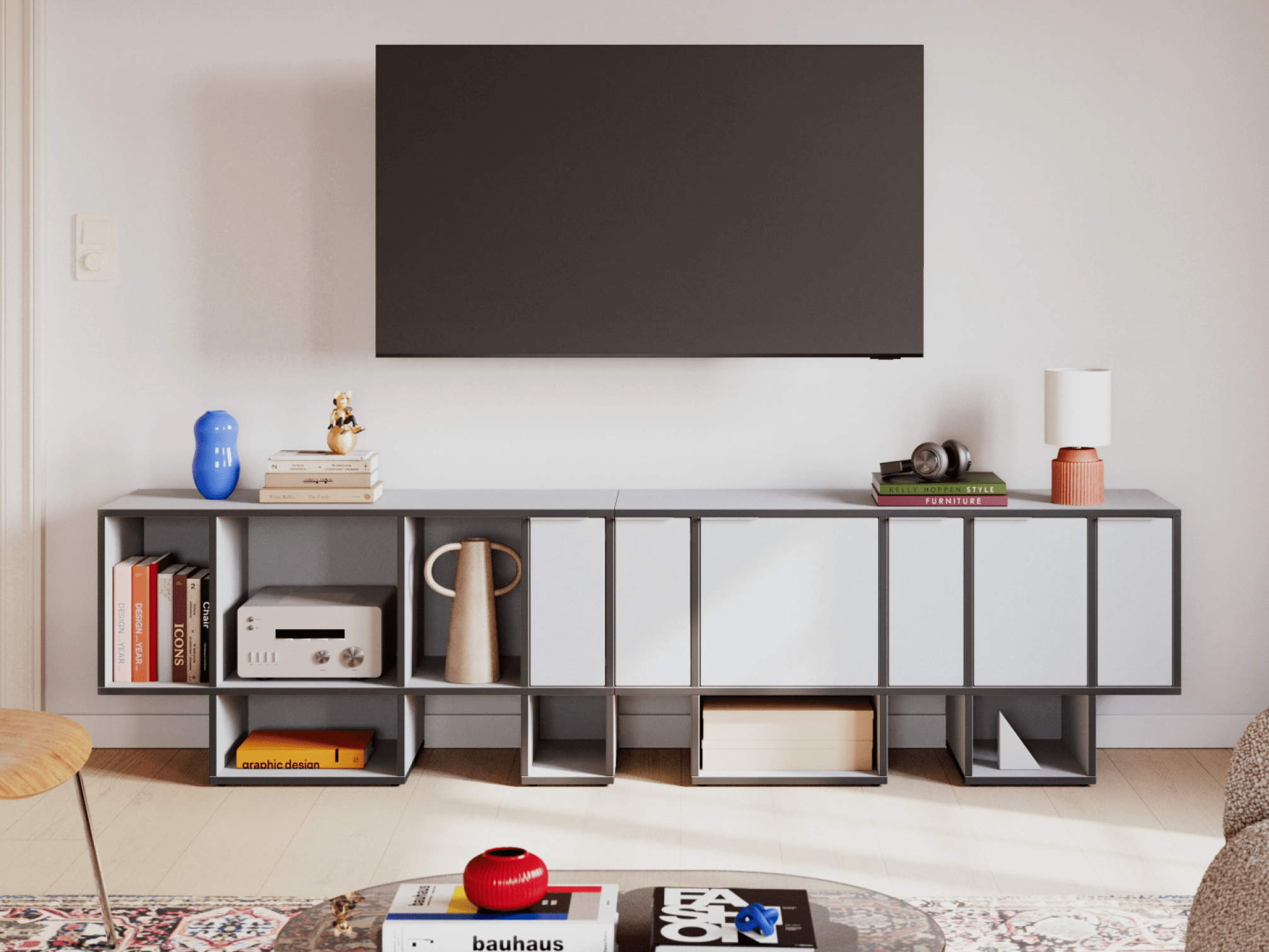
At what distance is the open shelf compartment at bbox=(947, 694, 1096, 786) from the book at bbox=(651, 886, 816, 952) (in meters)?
1.57

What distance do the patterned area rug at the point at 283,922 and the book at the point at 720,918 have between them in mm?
725

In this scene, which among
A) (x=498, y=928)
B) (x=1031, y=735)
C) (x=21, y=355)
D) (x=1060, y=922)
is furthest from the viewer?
(x=1031, y=735)

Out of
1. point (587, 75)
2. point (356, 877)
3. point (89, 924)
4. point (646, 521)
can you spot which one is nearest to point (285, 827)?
point (356, 877)

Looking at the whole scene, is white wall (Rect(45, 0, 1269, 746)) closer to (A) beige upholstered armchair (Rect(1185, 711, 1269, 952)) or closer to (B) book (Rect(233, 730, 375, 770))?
(B) book (Rect(233, 730, 375, 770))

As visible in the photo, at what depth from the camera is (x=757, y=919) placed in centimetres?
160

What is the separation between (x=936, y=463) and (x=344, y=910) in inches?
76.5

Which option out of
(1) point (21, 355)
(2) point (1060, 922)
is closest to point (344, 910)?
(2) point (1060, 922)

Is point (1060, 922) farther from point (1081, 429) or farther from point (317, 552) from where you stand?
point (317, 552)

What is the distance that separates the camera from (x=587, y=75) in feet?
10.3

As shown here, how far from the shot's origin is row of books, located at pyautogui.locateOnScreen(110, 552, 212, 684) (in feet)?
10.4

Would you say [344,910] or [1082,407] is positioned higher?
[1082,407]

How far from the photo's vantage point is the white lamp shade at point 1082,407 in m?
3.13

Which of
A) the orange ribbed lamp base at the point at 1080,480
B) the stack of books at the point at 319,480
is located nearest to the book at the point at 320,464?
the stack of books at the point at 319,480

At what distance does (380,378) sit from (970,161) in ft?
5.69
